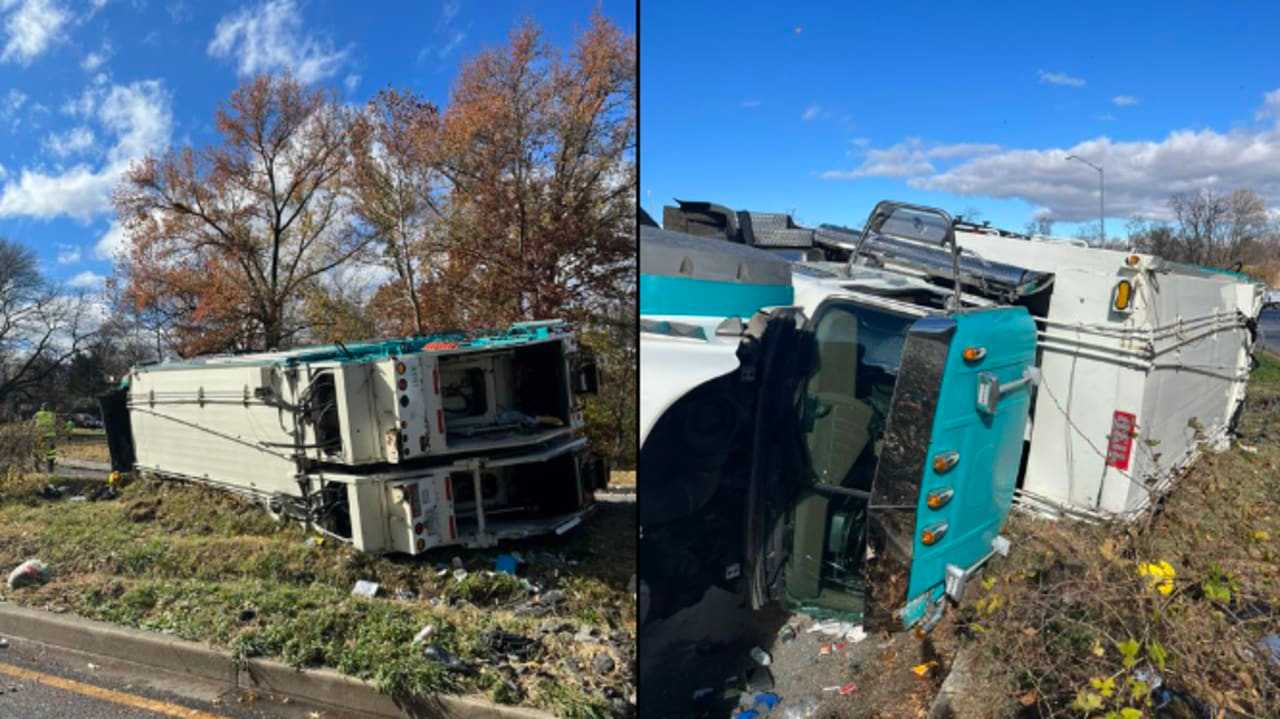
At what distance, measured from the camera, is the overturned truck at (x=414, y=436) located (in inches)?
231

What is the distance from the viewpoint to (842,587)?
10.2 feet

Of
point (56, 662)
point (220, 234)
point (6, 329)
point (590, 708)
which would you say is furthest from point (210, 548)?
point (6, 329)

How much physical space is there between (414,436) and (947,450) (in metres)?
4.03

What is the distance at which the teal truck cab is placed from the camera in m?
2.30

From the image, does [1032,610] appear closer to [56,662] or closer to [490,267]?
[56,662]

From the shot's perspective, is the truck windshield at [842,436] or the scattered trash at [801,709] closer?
the truck windshield at [842,436]

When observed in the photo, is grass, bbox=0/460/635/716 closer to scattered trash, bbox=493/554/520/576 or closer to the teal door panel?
scattered trash, bbox=493/554/520/576

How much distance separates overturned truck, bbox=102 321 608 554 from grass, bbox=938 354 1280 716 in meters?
3.89

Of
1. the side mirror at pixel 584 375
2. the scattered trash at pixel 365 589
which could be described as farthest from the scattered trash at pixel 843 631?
the side mirror at pixel 584 375

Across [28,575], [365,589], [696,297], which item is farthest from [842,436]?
[28,575]

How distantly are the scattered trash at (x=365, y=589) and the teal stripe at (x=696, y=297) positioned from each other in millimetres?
4287

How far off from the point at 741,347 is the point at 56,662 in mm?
4376

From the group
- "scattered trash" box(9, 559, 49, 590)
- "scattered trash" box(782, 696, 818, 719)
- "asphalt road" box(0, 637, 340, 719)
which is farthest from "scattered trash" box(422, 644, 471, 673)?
"scattered trash" box(9, 559, 49, 590)

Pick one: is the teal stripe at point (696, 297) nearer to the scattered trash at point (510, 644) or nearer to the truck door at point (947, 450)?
the truck door at point (947, 450)
